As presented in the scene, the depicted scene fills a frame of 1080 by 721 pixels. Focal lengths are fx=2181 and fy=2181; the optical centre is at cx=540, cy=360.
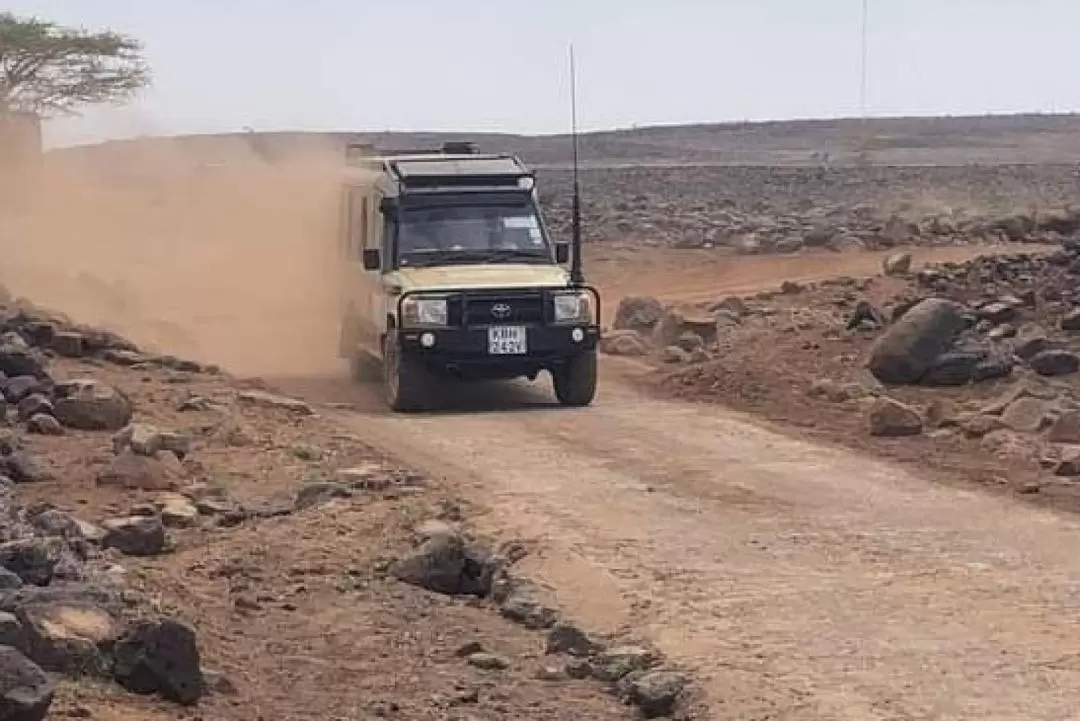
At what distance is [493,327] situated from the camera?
20.6 metres

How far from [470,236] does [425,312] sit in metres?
1.42

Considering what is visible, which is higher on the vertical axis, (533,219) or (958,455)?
(533,219)

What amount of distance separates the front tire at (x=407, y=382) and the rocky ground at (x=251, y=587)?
1296 mm

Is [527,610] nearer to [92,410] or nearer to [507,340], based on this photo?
[92,410]

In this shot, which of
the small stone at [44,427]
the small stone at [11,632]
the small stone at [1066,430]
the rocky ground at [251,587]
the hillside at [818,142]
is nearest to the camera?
the small stone at [11,632]

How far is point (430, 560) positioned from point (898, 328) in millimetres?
10440

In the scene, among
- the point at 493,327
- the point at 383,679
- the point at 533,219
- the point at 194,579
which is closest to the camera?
the point at 383,679

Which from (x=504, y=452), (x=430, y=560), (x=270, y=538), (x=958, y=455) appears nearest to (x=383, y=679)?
(x=430, y=560)

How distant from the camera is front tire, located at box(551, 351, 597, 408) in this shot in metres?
21.1

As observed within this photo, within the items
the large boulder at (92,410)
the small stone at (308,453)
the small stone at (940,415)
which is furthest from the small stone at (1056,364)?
the large boulder at (92,410)

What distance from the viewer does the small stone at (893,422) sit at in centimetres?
1850

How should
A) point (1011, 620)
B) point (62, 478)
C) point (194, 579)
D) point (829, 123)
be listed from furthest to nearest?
point (829, 123) → point (62, 478) → point (194, 579) → point (1011, 620)

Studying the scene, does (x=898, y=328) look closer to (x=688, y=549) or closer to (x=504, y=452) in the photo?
(x=504, y=452)

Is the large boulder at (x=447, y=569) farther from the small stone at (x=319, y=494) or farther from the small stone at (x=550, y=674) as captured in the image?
the small stone at (x=319, y=494)
